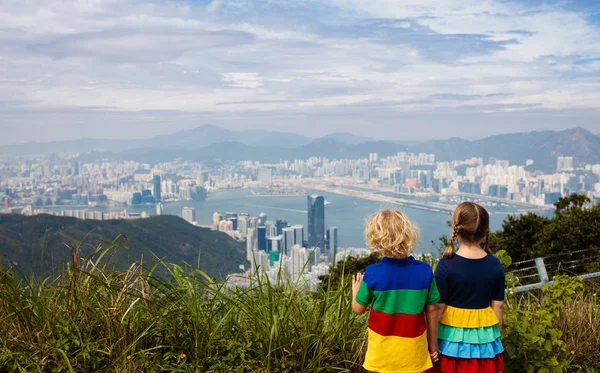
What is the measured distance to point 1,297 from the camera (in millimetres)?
2943

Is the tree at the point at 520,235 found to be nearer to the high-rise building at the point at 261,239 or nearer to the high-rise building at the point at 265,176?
the high-rise building at the point at 261,239

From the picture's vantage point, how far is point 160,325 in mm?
3029

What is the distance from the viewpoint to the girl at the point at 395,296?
2.39 meters

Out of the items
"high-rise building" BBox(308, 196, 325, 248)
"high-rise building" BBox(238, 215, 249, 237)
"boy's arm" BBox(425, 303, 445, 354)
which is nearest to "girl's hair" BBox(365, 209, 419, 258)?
"boy's arm" BBox(425, 303, 445, 354)

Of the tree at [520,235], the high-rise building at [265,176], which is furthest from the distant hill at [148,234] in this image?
the high-rise building at [265,176]

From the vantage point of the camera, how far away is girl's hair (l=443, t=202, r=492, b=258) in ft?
8.16

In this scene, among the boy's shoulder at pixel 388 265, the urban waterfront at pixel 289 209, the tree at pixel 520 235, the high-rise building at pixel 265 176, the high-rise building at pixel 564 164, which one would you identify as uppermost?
the boy's shoulder at pixel 388 265

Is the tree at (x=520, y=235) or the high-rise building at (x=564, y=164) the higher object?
the tree at (x=520, y=235)

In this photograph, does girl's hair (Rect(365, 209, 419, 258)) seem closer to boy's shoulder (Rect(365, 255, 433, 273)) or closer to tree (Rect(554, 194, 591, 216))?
boy's shoulder (Rect(365, 255, 433, 273))

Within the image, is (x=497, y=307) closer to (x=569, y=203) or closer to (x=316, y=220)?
(x=569, y=203)

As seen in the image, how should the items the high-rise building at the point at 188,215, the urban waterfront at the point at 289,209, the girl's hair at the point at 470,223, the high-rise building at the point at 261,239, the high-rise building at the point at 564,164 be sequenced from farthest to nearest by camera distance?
the high-rise building at the point at 564,164 → the high-rise building at the point at 188,215 → the urban waterfront at the point at 289,209 → the high-rise building at the point at 261,239 → the girl's hair at the point at 470,223

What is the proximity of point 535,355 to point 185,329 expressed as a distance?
1.88 metres

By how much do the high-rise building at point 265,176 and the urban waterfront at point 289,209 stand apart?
10.8m

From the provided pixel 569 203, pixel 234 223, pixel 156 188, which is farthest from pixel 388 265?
pixel 156 188
